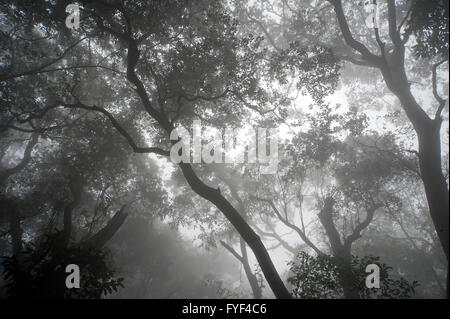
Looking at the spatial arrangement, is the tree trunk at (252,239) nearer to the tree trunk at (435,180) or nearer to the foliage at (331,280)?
the foliage at (331,280)

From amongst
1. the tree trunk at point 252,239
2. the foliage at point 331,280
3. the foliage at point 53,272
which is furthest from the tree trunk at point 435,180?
the foliage at point 53,272

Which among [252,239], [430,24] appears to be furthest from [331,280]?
[430,24]

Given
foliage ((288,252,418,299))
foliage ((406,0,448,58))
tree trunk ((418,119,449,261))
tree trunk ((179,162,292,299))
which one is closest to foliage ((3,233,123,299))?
tree trunk ((179,162,292,299))

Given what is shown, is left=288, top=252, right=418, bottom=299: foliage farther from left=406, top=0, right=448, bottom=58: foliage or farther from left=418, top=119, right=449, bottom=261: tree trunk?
left=406, top=0, right=448, bottom=58: foliage

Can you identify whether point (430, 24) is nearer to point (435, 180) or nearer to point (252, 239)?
point (435, 180)

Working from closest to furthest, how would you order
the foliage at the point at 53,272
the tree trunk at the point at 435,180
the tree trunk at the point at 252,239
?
the foliage at the point at 53,272 < the tree trunk at the point at 252,239 < the tree trunk at the point at 435,180

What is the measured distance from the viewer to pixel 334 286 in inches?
305

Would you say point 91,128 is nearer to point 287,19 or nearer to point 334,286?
point 334,286

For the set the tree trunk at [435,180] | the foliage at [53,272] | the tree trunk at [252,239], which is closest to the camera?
the foliage at [53,272]
